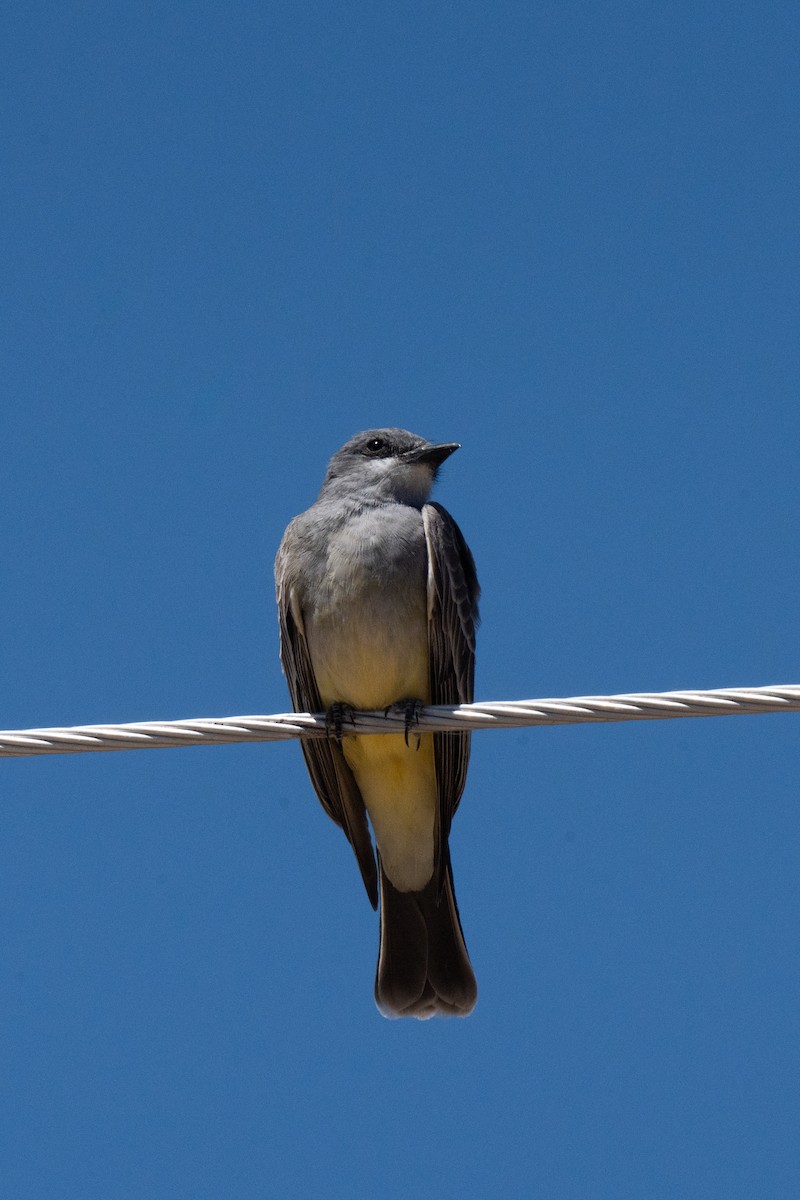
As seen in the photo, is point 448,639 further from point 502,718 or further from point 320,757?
point 502,718

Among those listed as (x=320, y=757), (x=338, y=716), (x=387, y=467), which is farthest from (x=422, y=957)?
(x=387, y=467)

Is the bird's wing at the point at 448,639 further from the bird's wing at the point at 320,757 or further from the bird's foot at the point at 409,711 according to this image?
the bird's wing at the point at 320,757

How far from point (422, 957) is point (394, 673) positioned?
1.57m

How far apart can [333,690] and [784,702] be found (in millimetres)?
2718

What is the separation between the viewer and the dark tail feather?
24.7ft

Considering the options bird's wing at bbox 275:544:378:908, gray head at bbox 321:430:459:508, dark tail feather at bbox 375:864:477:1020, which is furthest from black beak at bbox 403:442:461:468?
dark tail feather at bbox 375:864:477:1020

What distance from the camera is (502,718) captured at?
17.4 ft

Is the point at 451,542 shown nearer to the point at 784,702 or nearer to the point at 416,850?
the point at 416,850

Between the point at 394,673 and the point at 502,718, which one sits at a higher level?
the point at 394,673

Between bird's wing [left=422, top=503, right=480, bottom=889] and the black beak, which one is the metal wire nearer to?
bird's wing [left=422, top=503, right=480, bottom=889]

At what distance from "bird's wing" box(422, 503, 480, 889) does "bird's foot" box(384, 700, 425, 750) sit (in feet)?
0.49

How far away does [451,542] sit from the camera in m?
7.40

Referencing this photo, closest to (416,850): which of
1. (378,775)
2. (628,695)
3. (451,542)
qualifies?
(378,775)

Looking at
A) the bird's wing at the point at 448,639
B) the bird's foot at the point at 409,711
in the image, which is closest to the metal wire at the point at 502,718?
the bird's foot at the point at 409,711
